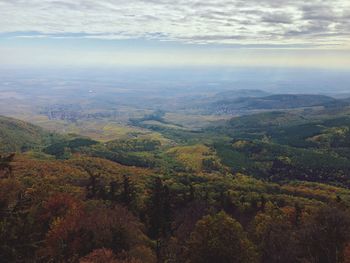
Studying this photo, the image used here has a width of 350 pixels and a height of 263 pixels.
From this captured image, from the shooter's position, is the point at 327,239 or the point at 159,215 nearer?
the point at 327,239

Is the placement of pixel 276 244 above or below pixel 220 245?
below

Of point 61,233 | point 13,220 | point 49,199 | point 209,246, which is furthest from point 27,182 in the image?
point 209,246

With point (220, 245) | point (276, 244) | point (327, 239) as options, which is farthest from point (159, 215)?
point (327, 239)

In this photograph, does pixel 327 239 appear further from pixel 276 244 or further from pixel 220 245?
pixel 220 245

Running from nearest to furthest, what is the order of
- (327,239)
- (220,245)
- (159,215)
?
(327,239) < (220,245) < (159,215)

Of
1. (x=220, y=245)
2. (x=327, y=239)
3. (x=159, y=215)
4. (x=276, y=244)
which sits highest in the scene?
(x=327, y=239)

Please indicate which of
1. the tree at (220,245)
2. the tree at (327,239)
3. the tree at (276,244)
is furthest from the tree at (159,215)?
the tree at (327,239)

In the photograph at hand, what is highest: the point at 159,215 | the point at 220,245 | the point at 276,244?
the point at 220,245

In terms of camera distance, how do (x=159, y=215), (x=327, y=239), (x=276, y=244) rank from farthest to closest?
1. (x=159, y=215)
2. (x=276, y=244)
3. (x=327, y=239)

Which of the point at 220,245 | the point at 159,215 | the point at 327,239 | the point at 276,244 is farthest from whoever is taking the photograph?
the point at 159,215

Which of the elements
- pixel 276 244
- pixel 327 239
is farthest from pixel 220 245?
pixel 327 239

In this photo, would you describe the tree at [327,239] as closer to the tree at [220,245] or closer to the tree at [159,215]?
the tree at [220,245]
